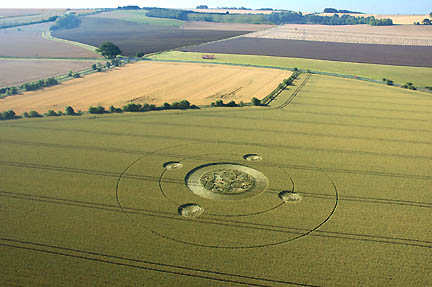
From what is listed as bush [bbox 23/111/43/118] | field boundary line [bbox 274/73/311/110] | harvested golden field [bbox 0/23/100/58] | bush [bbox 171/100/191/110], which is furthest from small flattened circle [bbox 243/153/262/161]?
harvested golden field [bbox 0/23/100/58]

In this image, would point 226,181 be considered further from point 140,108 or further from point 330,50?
point 330,50

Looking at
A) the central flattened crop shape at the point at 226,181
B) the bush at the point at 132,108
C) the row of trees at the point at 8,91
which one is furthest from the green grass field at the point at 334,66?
the central flattened crop shape at the point at 226,181

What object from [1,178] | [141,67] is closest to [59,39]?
[141,67]

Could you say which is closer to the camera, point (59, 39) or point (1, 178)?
point (1, 178)

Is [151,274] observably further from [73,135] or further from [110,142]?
[73,135]

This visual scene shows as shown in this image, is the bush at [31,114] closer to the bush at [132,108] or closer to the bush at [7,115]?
the bush at [7,115]

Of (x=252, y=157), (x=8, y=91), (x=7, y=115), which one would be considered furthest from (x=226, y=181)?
(x=8, y=91)

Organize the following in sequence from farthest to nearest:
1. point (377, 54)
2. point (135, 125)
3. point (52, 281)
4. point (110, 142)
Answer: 1. point (377, 54)
2. point (135, 125)
3. point (110, 142)
4. point (52, 281)
